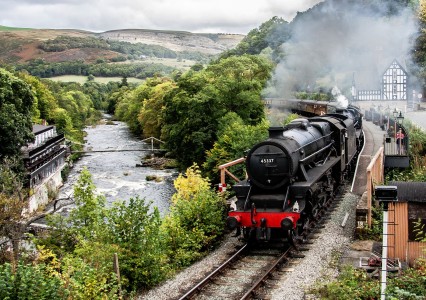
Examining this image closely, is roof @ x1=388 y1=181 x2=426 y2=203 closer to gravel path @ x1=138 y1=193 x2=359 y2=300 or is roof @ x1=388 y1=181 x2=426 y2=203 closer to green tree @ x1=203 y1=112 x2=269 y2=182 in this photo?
gravel path @ x1=138 y1=193 x2=359 y2=300

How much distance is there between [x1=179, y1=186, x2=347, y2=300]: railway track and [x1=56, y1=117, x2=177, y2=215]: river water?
1308 centimetres

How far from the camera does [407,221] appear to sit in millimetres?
13414

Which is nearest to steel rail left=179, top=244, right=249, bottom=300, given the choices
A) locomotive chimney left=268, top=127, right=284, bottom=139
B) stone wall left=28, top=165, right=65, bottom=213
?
locomotive chimney left=268, top=127, right=284, bottom=139

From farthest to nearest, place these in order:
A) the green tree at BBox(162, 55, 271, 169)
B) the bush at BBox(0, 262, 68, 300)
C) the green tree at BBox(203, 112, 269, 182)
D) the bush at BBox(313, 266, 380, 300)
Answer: the green tree at BBox(162, 55, 271, 169) < the green tree at BBox(203, 112, 269, 182) < the bush at BBox(313, 266, 380, 300) < the bush at BBox(0, 262, 68, 300)

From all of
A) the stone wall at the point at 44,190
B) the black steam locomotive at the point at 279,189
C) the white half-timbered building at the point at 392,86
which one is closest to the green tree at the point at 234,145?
the black steam locomotive at the point at 279,189

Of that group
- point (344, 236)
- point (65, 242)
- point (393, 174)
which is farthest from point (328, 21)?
point (65, 242)

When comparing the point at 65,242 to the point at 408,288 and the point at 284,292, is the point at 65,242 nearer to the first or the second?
the point at 284,292

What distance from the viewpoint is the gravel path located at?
41.8 feet

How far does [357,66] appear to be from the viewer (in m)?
63.0

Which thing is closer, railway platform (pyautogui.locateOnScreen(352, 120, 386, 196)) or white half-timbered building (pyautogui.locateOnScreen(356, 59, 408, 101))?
railway platform (pyautogui.locateOnScreen(352, 120, 386, 196))

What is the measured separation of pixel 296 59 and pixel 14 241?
34070 millimetres

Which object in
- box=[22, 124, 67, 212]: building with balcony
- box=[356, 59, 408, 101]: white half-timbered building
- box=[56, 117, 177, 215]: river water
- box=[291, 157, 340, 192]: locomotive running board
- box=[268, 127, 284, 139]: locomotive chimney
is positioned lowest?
box=[56, 117, 177, 215]: river water

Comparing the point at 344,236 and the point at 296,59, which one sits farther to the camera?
the point at 296,59

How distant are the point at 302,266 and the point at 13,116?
23695 millimetres
